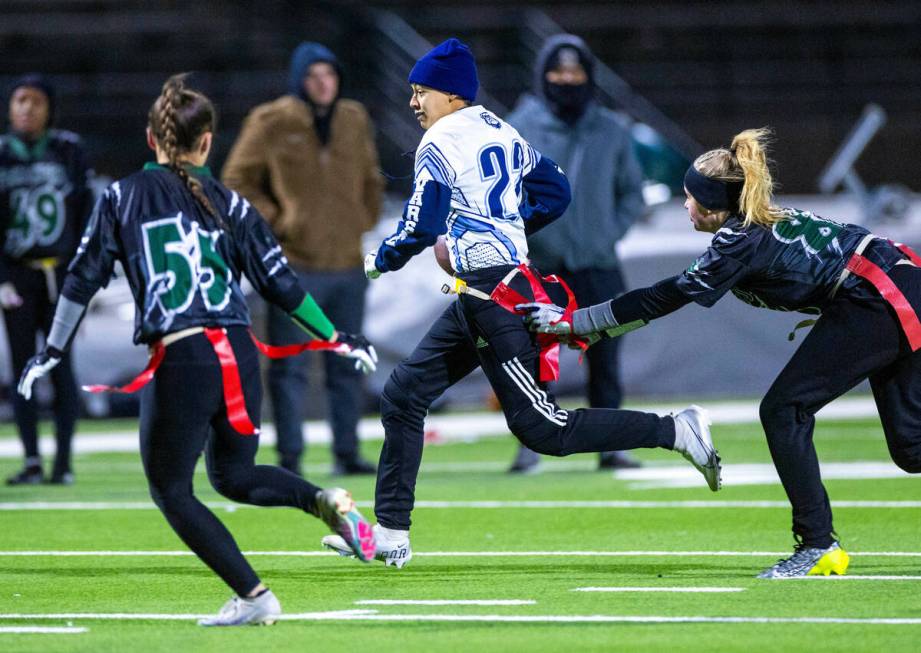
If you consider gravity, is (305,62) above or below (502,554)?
above

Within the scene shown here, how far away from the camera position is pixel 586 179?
10.4 metres

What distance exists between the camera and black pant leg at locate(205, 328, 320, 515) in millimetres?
5258

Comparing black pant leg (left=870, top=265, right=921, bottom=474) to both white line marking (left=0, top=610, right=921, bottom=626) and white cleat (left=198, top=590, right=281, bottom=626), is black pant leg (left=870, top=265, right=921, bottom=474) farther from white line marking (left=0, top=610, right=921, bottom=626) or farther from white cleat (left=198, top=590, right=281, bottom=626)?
white cleat (left=198, top=590, right=281, bottom=626)

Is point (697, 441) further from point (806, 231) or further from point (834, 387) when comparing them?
point (806, 231)

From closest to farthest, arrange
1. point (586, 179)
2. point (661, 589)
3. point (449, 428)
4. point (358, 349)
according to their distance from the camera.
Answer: point (358, 349)
point (661, 589)
point (586, 179)
point (449, 428)

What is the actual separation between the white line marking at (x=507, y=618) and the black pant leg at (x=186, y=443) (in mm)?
350

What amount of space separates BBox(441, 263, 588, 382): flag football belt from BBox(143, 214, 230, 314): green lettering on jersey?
1.18 m

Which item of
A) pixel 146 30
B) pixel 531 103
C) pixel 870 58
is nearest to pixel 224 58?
pixel 146 30

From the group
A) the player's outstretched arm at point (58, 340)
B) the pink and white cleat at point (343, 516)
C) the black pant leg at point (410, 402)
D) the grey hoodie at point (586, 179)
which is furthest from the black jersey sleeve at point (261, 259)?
the grey hoodie at point (586, 179)

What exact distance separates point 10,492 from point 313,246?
220 centimetres

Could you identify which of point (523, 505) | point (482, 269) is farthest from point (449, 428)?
point (482, 269)

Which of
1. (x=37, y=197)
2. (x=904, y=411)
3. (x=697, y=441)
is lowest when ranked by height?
(x=697, y=441)

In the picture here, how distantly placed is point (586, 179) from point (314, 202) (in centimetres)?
160

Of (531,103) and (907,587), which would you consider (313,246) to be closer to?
(531,103)
